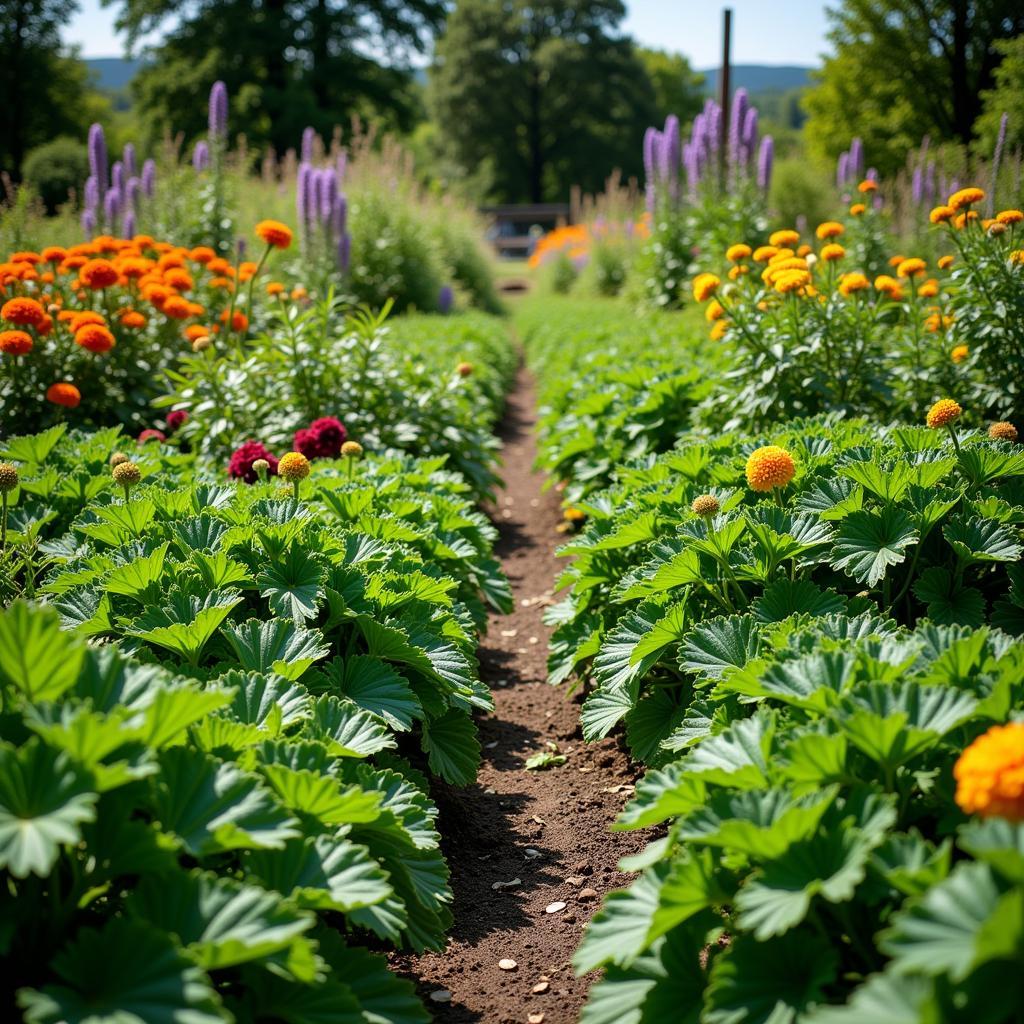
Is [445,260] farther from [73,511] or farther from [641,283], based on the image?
[73,511]

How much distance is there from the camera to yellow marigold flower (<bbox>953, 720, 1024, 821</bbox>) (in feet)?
4.15

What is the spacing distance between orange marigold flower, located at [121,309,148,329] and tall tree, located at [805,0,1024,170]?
71.4ft

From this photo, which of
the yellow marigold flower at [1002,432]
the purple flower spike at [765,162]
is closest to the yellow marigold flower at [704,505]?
the yellow marigold flower at [1002,432]

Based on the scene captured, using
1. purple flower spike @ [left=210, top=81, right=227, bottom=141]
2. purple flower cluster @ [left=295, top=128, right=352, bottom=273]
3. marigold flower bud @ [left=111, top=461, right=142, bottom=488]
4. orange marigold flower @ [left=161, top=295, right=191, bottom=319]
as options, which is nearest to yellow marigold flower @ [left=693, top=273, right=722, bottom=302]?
marigold flower bud @ [left=111, top=461, right=142, bottom=488]

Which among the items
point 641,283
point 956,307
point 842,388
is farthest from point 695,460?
point 641,283

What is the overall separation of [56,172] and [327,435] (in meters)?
21.1

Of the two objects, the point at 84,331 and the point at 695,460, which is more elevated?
the point at 84,331

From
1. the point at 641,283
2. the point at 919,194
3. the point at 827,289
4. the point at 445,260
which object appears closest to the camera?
the point at 827,289

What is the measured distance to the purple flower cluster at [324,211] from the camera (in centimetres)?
799

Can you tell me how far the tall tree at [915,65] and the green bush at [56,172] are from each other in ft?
64.1

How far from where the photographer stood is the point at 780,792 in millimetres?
1655

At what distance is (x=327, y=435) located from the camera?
442 centimetres

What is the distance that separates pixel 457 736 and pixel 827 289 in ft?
9.50

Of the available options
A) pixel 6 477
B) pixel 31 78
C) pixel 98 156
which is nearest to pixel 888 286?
pixel 6 477
